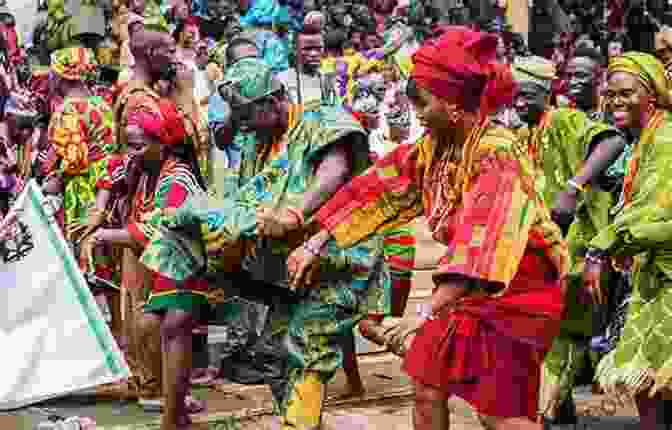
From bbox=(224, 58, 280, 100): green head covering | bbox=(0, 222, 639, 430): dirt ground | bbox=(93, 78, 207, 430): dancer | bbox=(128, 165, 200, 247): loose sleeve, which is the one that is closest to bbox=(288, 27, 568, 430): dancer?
bbox=(224, 58, 280, 100): green head covering

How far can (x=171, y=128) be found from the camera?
523 cm

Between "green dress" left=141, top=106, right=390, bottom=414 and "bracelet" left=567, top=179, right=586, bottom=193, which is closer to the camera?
Answer: "green dress" left=141, top=106, right=390, bottom=414

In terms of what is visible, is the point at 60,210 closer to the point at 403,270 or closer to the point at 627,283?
the point at 403,270

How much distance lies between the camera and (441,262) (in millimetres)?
3467

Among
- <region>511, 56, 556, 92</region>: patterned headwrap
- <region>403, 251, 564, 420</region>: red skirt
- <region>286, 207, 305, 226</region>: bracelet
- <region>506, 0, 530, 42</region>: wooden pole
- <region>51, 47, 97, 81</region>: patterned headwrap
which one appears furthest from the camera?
<region>506, 0, 530, 42</region>: wooden pole

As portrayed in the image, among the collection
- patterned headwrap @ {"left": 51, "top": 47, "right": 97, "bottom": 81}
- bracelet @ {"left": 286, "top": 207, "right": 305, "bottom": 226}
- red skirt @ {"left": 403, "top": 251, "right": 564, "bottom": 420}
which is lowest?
red skirt @ {"left": 403, "top": 251, "right": 564, "bottom": 420}

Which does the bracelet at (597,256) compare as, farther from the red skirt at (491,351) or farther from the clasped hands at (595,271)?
the red skirt at (491,351)

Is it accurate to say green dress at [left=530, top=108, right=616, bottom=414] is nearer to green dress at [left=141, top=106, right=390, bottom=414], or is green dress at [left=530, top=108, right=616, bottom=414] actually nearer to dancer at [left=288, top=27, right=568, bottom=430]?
green dress at [left=141, top=106, right=390, bottom=414]

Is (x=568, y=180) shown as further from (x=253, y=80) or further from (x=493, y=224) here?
(x=493, y=224)

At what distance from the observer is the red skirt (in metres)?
3.63

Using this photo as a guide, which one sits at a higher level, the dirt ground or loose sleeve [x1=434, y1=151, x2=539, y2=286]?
loose sleeve [x1=434, y1=151, x2=539, y2=286]

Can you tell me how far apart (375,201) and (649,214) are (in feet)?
3.59

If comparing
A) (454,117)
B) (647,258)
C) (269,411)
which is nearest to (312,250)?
(454,117)

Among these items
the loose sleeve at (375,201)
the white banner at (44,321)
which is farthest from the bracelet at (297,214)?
the white banner at (44,321)
